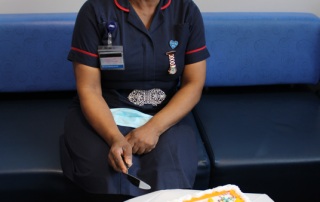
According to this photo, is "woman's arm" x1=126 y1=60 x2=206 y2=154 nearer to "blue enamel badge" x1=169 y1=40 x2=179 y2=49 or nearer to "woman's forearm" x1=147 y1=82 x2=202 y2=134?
"woman's forearm" x1=147 y1=82 x2=202 y2=134

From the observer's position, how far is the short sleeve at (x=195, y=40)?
1169 mm

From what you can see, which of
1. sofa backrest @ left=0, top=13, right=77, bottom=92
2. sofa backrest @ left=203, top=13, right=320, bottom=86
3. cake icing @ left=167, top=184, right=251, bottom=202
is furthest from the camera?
sofa backrest @ left=203, top=13, right=320, bottom=86

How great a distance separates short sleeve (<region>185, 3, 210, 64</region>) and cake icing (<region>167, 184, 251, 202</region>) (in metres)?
0.62

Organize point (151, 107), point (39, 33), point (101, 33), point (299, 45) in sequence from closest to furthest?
point (101, 33) < point (151, 107) < point (39, 33) < point (299, 45)

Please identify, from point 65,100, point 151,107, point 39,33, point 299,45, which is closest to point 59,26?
point 39,33

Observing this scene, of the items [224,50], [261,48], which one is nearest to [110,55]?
[224,50]

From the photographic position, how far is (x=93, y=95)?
1.12m

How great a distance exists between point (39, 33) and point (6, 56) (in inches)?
9.3

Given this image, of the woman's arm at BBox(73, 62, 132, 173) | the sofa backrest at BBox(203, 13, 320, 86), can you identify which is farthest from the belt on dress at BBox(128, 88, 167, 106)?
the sofa backrest at BBox(203, 13, 320, 86)

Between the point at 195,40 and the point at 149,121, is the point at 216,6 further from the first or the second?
the point at 149,121

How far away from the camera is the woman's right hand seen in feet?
3.01

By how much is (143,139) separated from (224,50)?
0.86m

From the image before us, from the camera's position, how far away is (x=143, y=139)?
3.35ft

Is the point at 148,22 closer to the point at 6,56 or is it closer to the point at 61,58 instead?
the point at 61,58
